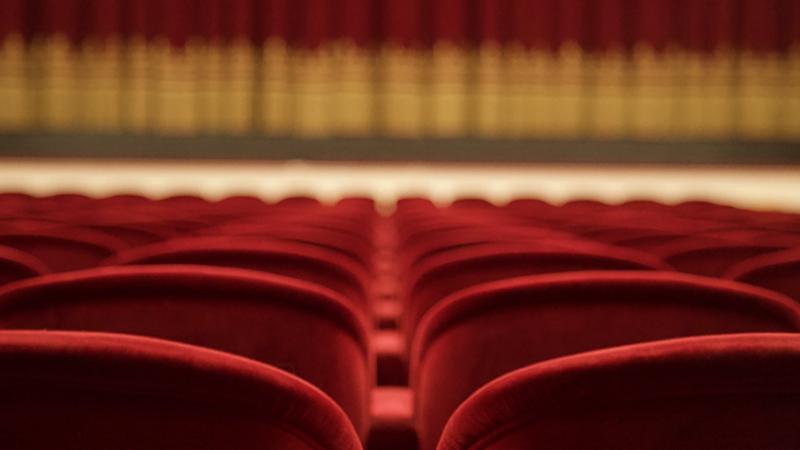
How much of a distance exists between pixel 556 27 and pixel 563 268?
31.2 feet

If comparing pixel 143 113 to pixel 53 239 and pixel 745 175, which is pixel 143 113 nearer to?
pixel 745 175

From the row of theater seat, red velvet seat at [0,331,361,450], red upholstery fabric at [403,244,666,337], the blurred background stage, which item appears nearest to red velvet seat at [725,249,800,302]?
the row of theater seat

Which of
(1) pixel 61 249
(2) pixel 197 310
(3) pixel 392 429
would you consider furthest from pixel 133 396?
(1) pixel 61 249

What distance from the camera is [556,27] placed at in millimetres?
11055

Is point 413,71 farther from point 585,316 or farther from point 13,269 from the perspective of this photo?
point 585,316

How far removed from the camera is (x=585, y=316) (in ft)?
4.03

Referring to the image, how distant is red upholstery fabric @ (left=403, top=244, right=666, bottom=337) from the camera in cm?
183

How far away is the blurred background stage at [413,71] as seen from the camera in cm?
1071

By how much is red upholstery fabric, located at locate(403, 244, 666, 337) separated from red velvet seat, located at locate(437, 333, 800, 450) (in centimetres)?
106

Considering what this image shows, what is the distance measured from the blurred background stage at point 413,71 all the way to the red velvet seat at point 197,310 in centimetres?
908

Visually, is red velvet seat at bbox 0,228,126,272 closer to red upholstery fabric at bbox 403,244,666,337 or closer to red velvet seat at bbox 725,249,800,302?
red upholstery fabric at bbox 403,244,666,337

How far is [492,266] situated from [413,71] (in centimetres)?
936

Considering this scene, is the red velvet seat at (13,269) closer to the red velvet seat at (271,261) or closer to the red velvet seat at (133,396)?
the red velvet seat at (271,261)

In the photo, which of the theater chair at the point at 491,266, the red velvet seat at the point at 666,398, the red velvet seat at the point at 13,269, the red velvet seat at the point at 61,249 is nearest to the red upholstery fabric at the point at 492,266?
the theater chair at the point at 491,266
